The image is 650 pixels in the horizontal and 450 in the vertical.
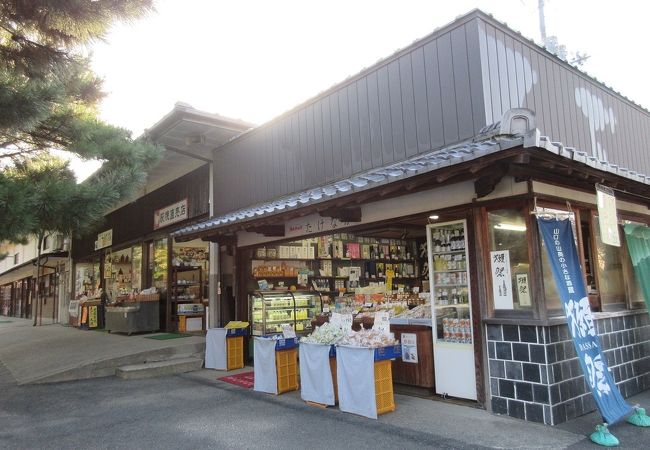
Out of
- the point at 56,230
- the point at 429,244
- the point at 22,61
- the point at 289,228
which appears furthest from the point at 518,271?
the point at 22,61

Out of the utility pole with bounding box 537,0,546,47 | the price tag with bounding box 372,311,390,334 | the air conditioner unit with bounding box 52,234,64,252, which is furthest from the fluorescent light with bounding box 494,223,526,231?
the air conditioner unit with bounding box 52,234,64,252

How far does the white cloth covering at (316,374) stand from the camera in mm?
6621

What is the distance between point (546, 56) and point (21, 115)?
7.88 metres

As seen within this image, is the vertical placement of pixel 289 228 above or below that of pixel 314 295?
above

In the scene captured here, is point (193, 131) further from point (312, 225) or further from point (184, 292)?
point (184, 292)

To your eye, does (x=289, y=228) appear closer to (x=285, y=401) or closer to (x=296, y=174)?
(x=296, y=174)

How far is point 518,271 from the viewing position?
232 inches

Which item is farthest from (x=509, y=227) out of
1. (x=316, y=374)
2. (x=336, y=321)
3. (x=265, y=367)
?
(x=265, y=367)

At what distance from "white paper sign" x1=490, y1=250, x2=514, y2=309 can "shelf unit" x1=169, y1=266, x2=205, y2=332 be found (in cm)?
1012

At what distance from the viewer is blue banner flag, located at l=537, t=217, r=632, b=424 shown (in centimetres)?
514

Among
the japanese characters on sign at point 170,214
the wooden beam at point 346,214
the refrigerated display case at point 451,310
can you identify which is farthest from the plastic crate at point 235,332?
the refrigerated display case at point 451,310

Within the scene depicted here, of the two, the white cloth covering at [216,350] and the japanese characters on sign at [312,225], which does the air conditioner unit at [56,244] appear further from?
the japanese characters on sign at [312,225]

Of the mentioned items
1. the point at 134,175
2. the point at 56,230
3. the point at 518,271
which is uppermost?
the point at 134,175

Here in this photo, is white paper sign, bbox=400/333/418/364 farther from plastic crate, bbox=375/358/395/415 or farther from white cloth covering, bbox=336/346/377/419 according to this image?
white cloth covering, bbox=336/346/377/419
